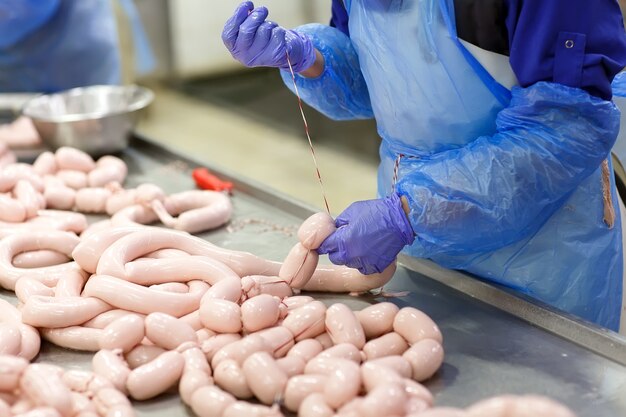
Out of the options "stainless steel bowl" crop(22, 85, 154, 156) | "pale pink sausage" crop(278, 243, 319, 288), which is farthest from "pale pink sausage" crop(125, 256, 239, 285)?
"stainless steel bowl" crop(22, 85, 154, 156)

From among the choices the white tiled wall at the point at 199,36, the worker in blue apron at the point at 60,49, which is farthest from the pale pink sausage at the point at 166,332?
the white tiled wall at the point at 199,36

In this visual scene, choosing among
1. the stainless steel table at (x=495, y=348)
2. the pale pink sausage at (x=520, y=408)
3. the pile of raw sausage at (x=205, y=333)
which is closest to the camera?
the pale pink sausage at (x=520, y=408)

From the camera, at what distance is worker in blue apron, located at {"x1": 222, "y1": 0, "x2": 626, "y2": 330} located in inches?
62.4

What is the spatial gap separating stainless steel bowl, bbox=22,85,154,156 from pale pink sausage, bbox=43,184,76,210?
35 cm

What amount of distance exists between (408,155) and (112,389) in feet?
2.68

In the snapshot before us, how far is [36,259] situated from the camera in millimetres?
2006

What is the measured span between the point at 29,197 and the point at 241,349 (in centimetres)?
104

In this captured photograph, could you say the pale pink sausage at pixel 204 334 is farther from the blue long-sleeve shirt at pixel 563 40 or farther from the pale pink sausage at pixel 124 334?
the blue long-sleeve shirt at pixel 563 40

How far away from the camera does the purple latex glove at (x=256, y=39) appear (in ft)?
5.97

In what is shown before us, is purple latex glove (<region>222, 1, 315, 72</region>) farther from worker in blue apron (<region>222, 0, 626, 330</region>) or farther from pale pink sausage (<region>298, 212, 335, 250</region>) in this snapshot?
pale pink sausage (<region>298, 212, 335, 250</region>)

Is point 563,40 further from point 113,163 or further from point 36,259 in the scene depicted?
point 113,163

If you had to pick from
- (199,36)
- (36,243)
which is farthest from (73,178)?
(199,36)

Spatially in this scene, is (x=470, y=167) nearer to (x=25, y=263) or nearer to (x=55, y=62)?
(x=25, y=263)

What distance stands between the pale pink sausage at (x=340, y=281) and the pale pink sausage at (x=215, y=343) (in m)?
0.31
